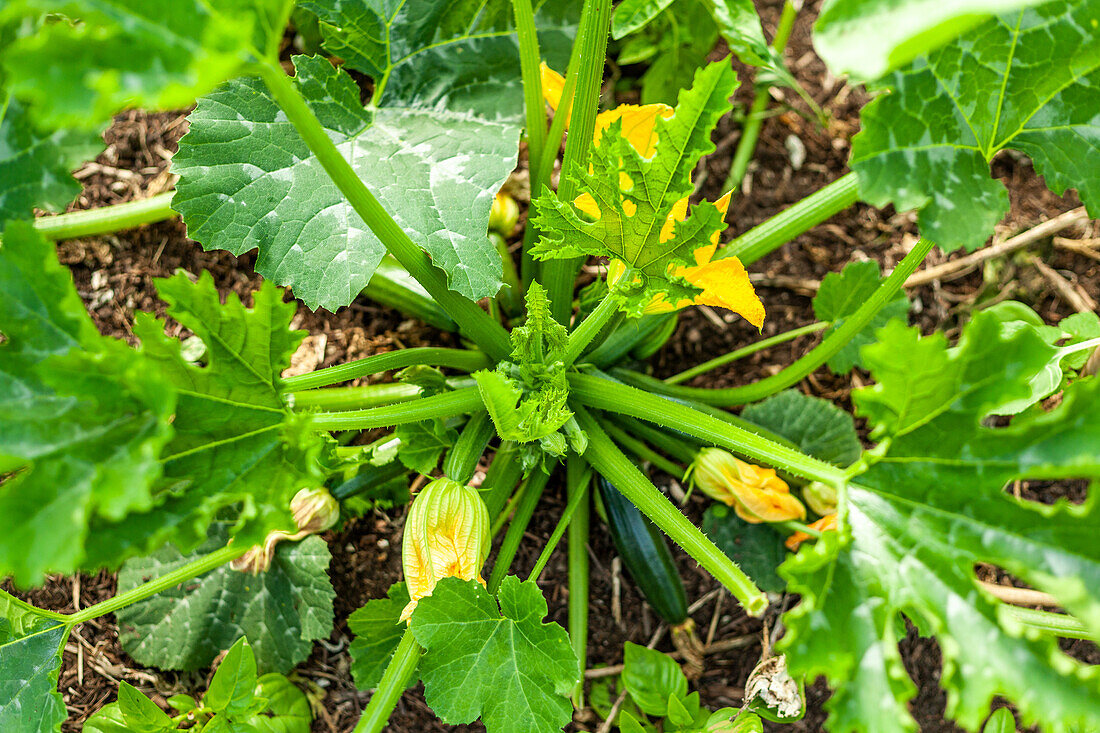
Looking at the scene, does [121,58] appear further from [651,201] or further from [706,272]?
[706,272]

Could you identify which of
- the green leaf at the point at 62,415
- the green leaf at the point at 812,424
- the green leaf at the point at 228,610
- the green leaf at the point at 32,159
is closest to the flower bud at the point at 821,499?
the green leaf at the point at 812,424

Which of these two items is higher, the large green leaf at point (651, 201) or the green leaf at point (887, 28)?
the green leaf at point (887, 28)

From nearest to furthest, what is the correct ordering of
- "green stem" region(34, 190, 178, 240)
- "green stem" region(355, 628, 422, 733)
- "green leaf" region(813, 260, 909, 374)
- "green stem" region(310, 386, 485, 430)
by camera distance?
1. "green stem" region(310, 386, 485, 430)
2. "green stem" region(355, 628, 422, 733)
3. "green leaf" region(813, 260, 909, 374)
4. "green stem" region(34, 190, 178, 240)

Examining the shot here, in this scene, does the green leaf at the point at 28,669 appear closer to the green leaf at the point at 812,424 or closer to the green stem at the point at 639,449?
the green stem at the point at 639,449

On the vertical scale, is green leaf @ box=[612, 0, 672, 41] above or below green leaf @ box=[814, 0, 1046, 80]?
below

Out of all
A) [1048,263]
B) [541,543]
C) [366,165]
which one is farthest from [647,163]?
[1048,263]

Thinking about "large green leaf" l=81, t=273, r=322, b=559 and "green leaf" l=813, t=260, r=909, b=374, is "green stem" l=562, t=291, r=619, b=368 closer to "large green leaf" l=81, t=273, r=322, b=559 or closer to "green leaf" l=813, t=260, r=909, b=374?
"large green leaf" l=81, t=273, r=322, b=559

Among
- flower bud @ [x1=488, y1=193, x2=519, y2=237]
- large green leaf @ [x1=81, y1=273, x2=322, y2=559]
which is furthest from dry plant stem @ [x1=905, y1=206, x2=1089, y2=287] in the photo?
large green leaf @ [x1=81, y1=273, x2=322, y2=559]

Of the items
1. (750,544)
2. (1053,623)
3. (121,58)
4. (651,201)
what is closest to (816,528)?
(750,544)
